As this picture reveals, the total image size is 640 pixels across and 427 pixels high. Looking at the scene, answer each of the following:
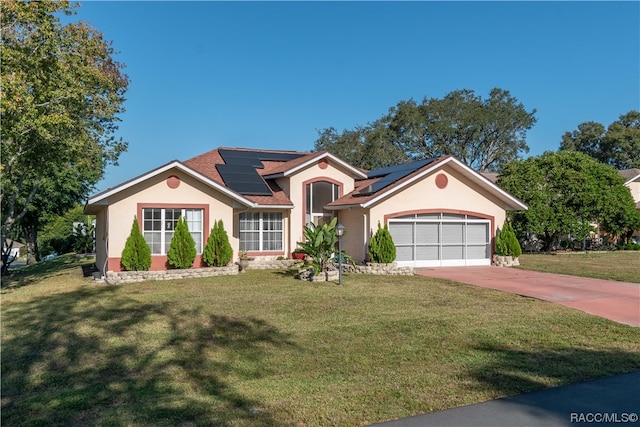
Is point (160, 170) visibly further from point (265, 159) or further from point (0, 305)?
point (265, 159)

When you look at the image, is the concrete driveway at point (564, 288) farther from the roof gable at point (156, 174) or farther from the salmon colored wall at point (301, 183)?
the roof gable at point (156, 174)

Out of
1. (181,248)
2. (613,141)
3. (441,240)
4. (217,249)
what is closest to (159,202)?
(181,248)

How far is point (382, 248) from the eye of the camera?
1778cm

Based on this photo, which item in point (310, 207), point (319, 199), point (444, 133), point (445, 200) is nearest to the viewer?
point (445, 200)

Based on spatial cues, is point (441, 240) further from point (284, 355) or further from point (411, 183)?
point (284, 355)

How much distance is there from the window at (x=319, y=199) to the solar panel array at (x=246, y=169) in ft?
6.66

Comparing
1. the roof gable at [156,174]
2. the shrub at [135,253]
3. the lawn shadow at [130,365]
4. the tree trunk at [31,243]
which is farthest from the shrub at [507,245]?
the tree trunk at [31,243]

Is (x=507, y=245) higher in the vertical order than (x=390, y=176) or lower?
lower

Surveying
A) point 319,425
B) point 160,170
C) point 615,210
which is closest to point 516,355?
point 319,425

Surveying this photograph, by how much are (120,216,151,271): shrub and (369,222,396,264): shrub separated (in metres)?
8.09

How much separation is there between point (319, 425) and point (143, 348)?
405 centimetres

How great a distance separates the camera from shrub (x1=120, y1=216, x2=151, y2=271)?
16.1 m

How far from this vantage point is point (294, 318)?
9750mm

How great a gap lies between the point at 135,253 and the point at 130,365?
10033 millimetres
